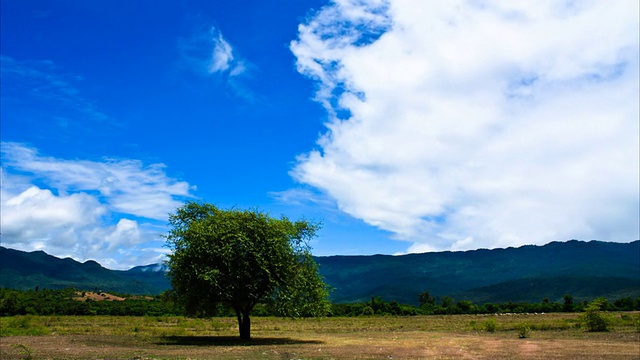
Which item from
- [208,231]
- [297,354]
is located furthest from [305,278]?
[297,354]

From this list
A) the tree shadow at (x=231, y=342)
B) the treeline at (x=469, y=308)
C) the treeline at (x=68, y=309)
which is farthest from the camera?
the treeline at (x=469, y=308)

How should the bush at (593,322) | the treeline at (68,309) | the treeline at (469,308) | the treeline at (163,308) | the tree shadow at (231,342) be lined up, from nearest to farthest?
the tree shadow at (231,342), the bush at (593,322), the treeline at (68,309), the treeline at (163,308), the treeline at (469,308)

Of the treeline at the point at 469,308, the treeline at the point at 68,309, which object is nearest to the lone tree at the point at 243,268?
the treeline at the point at 68,309

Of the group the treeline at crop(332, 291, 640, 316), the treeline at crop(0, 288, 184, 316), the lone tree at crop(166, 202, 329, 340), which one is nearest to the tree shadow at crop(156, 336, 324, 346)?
the lone tree at crop(166, 202, 329, 340)

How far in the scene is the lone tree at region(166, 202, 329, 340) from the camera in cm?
3950

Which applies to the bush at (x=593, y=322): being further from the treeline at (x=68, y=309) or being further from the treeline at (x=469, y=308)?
the treeline at (x=68, y=309)

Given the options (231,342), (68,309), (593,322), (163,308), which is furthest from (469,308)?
(231,342)

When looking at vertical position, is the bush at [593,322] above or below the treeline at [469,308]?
above

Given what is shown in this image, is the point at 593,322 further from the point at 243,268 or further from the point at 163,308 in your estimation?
the point at 163,308

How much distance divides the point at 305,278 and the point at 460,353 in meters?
15.3

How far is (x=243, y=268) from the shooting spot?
39719 mm

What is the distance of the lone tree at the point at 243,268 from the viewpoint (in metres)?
39.5

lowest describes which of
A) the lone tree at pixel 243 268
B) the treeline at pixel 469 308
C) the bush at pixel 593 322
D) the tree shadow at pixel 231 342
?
the treeline at pixel 469 308

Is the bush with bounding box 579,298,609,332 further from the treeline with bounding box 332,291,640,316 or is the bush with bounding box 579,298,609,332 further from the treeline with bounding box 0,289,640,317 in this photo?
the treeline with bounding box 332,291,640,316
